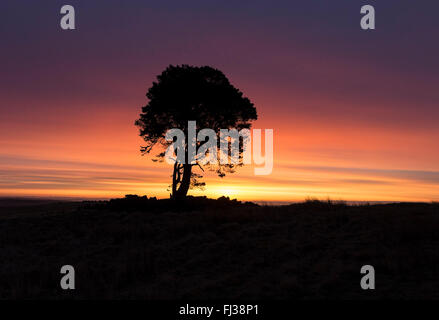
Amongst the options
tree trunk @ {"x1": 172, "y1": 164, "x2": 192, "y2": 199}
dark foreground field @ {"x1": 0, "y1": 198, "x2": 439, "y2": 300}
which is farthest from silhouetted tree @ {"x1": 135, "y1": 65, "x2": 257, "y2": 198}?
dark foreground field @ {"x1": 0, "y1": 198, "x2": 439, "y2": 300}

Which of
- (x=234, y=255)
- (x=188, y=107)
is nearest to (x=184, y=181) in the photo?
(x=188, y=107)

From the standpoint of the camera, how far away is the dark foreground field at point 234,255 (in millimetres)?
10273

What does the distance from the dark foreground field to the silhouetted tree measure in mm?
11551

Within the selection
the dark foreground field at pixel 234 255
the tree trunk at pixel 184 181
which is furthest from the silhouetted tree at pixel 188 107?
the dark foreground field at pixel 234 255

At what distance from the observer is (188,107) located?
104 feet

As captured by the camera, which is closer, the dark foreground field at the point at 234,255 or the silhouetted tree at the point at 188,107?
the dark foreground field at the point at 234,255

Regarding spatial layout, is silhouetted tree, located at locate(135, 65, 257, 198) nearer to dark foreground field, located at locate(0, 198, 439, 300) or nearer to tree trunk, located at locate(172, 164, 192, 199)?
tree trunk, located at locate(172, 164, 192, 199)

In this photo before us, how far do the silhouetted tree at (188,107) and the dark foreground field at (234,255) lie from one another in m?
11.6

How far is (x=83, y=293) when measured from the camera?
11.2 metres

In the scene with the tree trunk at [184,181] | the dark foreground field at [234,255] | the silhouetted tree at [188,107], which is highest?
the silhouetted tree at [188,107]

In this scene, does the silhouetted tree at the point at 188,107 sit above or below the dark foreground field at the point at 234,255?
above

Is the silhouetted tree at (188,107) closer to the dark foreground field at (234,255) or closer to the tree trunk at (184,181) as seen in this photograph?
the tree trunk at (184,181)

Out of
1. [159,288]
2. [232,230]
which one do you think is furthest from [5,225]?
[159,288]

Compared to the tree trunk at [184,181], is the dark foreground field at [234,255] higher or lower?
lower
